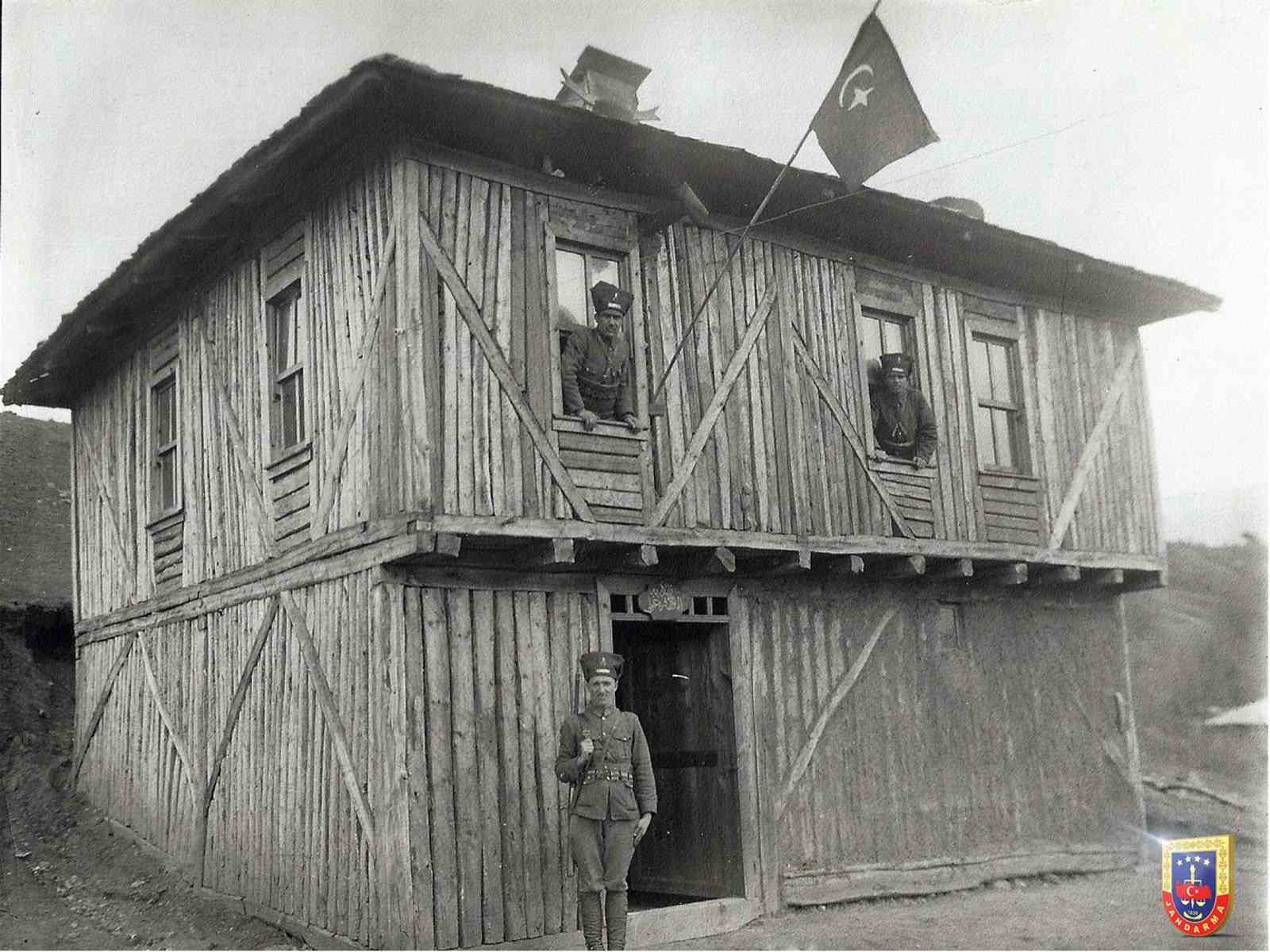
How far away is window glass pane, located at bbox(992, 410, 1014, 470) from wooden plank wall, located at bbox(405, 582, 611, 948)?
635cm

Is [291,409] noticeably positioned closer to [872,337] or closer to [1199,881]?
[872,337]

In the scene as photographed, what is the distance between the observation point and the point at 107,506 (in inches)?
663

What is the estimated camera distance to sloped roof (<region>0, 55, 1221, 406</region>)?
10.7 m

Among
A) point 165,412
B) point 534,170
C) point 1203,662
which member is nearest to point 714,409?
point 534,170

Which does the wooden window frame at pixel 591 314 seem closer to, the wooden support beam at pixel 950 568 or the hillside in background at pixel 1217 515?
the wooden support beam at pixel 950 568

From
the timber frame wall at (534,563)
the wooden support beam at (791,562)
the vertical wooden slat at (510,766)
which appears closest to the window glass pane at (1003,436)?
the timber frame wall at (534,563)

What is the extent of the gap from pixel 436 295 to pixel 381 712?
131 inches

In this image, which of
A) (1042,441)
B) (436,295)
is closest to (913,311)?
(1042,441)

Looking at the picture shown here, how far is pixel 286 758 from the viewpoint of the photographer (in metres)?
12.0

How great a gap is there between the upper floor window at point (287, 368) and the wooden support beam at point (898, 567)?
585cm

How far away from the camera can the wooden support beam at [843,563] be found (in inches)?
514

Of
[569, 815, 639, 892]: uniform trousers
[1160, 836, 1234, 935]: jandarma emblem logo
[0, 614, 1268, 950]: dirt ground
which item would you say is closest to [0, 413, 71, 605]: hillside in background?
[0, 614, 1268, 950]: dirt ground

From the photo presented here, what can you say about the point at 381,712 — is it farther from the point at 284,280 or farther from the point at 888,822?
the point at 888,822

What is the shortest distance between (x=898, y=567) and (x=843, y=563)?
2.74ft
